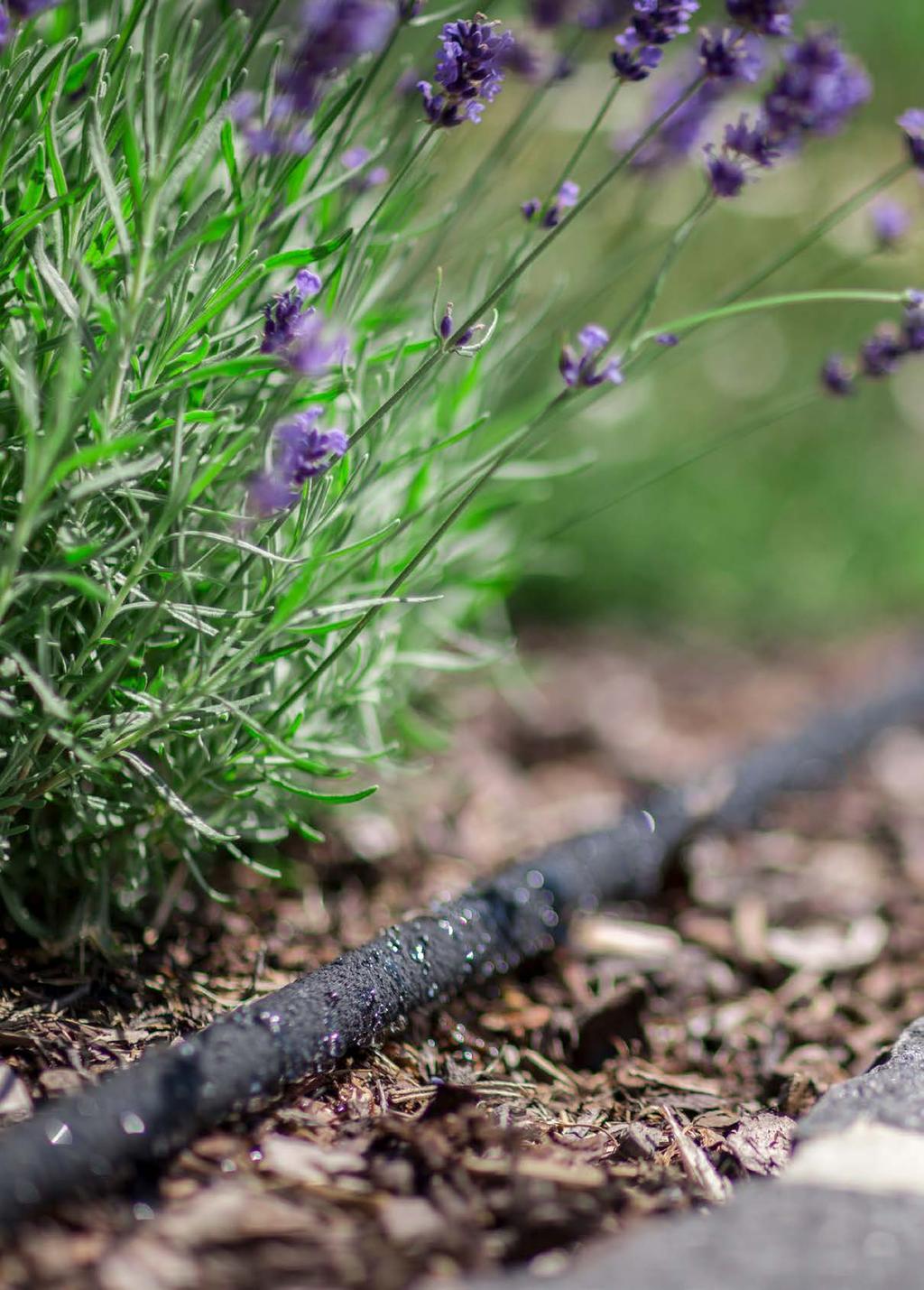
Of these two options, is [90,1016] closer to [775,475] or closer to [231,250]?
[231,250]

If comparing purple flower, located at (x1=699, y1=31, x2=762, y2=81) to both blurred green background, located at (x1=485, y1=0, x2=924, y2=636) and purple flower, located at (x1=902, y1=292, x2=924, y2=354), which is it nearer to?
purple flower, located at (x1=902, y1=292, x2=924, y2=354)

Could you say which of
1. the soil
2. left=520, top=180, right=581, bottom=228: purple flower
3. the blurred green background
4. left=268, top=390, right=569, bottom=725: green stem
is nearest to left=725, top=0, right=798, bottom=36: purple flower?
left=520, top=180, right=581, bottom=228: purple flower

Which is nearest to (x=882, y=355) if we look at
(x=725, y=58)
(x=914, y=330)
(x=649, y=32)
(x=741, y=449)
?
(x=914, y=330)

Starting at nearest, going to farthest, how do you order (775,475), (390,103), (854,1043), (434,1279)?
(434,1279) < (854,1043) < (390,103) < (775,475)

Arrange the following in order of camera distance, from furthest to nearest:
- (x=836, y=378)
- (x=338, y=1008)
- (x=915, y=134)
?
(x=836, y=378)
(x=915, y=134)
(x=338, y=1008)

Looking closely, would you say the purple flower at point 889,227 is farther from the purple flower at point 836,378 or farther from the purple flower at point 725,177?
the purple flower at point 725,177

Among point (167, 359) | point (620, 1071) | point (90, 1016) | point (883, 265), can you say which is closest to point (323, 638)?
point (167, 359)

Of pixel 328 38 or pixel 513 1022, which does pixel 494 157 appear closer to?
pixel 328 38
